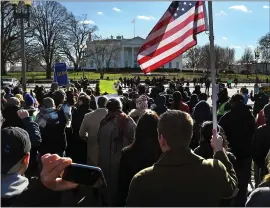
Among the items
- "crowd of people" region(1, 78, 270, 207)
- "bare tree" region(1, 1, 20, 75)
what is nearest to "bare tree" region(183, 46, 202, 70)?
"bare tree" region(1, 1, 20, 75)

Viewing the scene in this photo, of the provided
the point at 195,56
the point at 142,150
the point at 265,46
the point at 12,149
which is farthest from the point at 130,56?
the point at 12,149

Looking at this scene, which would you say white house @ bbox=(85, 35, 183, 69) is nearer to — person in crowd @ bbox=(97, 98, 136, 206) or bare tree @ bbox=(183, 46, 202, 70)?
bare tree @ bbox=(183, 46, 202, 70)

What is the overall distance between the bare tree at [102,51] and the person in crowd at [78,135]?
261 feet

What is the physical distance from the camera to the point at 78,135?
7.50 m

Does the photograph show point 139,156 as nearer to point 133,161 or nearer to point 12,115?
point 133,161

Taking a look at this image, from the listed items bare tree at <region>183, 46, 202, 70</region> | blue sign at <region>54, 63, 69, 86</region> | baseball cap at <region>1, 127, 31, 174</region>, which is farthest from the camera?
bare tree at <region>183, 46, 202, 70</region>

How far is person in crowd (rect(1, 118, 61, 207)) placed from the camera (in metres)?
2.27

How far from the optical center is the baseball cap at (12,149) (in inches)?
102

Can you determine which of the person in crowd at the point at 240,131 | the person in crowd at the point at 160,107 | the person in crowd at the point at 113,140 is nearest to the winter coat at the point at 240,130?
the person in crowd at the point at 240,131

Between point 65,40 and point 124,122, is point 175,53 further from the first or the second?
Answer: point 65,40

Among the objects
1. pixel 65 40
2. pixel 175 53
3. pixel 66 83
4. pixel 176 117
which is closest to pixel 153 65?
pixel 175 53

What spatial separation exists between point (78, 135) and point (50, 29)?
228 ft

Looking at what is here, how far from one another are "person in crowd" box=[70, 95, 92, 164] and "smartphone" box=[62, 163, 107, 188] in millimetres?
5321

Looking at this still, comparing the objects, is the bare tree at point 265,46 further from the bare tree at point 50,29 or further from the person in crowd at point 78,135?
the person in crowd at point 78,135
